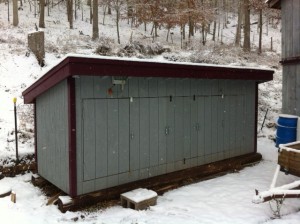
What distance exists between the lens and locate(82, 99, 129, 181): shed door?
6.59m

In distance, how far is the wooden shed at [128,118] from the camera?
6453mm

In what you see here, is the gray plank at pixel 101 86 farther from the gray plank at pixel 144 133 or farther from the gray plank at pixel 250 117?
the gray plank at pixel 250 117

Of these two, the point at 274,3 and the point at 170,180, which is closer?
the point at 170,180

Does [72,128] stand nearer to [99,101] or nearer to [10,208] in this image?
[99,101]

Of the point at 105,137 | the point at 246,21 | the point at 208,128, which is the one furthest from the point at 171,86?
the point at 246,21

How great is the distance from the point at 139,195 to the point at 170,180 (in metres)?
1.54

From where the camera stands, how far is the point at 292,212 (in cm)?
631

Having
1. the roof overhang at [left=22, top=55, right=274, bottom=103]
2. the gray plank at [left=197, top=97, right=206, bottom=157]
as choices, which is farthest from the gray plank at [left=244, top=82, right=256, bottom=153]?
the gray plank at [left=197, top=97, right=206, bottom=157]

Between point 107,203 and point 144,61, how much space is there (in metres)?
3.35

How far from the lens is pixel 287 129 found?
9.24 m

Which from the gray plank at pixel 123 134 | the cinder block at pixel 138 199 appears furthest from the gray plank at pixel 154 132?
the cinder block at pixel 138 199

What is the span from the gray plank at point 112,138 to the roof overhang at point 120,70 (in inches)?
33.7

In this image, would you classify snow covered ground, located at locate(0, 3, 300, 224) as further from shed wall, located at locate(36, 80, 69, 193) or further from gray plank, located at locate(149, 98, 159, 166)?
gray plank, located at locate(149, 98, 159, 166)

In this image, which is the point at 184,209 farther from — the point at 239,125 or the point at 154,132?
the point at 239,125
